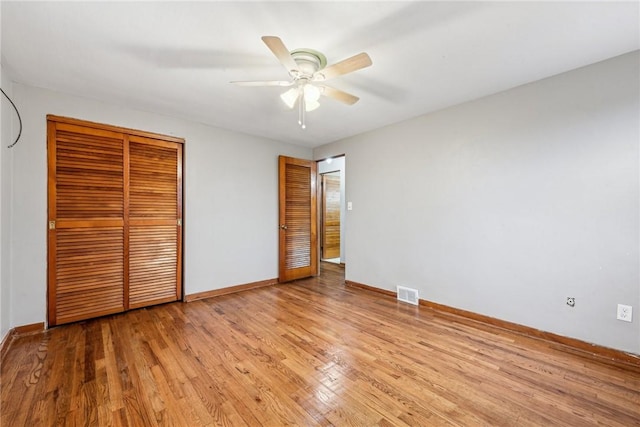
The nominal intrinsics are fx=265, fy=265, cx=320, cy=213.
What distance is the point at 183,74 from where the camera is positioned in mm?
2309

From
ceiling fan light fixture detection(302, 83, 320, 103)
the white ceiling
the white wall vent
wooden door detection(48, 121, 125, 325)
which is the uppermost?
the white ceiling

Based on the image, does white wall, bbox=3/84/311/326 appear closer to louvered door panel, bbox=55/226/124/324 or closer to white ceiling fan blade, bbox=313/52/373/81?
louvered door panel, bbox=55/226/124/324

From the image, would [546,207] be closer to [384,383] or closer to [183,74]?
[384,383]

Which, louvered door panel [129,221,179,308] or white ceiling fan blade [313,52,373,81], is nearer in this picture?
white ceiling fan blade [313,52,373,81]

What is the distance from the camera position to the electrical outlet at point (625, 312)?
204 centimetres

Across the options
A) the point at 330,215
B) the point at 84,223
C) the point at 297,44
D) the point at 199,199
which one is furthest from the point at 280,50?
the point at 330,215

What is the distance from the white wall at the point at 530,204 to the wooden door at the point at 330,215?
8.59 feet

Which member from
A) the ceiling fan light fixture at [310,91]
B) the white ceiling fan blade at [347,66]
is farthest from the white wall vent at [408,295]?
the white ceiling fan blade at [347,66]

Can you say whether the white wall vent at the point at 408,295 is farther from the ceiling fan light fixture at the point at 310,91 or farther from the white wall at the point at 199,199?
the ceiling fan light fixture at the point at 310,91

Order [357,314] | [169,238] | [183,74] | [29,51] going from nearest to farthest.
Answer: [29,51] → [183,74] → [357,314] → [169,238]

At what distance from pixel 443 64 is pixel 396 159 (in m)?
1.53

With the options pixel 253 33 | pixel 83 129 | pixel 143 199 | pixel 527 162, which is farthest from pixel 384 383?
pixel 83 129

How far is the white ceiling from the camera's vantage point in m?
1.59

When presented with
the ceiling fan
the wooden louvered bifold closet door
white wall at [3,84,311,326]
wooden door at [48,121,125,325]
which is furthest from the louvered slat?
the ceiling fan
